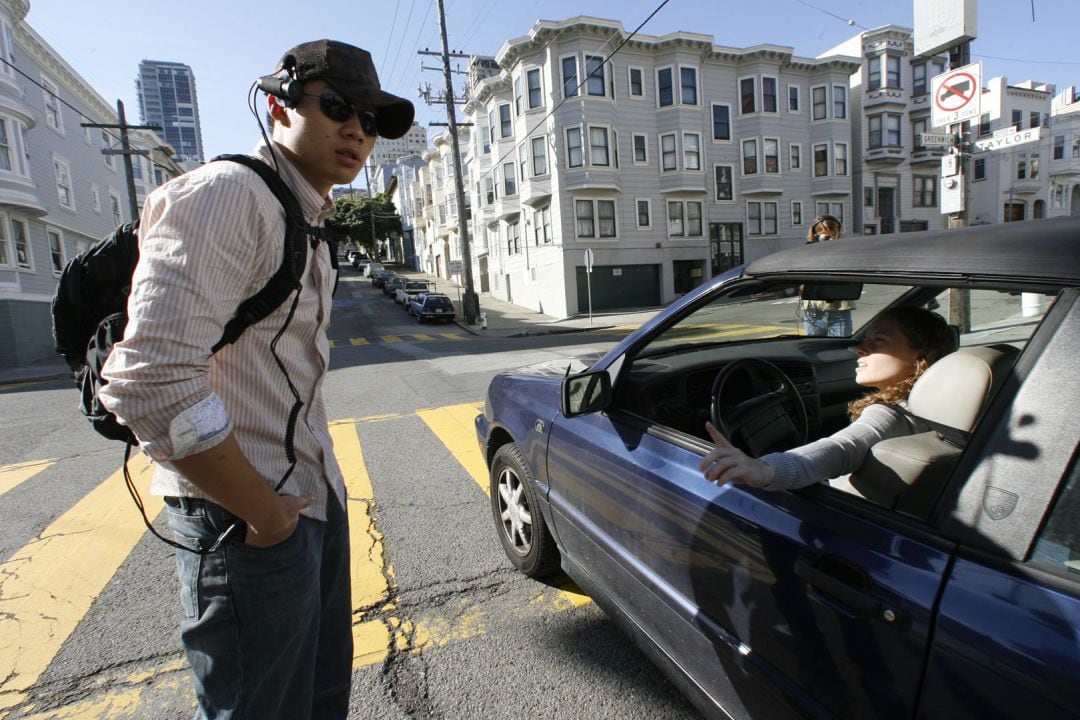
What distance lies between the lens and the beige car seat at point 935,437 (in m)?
1.47

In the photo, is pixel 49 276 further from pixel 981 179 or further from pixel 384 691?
pixel 981 179

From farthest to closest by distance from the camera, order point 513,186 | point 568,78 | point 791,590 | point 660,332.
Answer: point 513,186, point 568,78, point 660,332, point 791,590

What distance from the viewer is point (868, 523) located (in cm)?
136

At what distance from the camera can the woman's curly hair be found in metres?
1.91

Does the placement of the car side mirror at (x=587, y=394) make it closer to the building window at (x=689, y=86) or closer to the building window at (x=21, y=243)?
the building window at (x=21, y=243)

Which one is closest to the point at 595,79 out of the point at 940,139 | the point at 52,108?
the point at 940,139

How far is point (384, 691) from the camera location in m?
2.33

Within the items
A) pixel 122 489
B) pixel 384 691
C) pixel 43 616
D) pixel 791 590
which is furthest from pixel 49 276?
pixel 791 590

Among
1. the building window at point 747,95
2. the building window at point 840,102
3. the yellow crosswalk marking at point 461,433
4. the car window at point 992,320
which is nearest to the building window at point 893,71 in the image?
the building window at point 840,102

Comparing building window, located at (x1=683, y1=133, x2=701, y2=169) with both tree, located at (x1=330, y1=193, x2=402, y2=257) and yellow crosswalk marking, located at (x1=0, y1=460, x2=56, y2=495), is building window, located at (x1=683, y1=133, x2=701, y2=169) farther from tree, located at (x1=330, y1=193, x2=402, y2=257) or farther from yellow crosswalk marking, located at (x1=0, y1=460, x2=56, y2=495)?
tree, located at (x1=330, y1=193, x2=402, y2=257)

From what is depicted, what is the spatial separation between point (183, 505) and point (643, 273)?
28.2 metres

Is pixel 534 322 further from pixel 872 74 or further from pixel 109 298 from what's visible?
pixel 872 74

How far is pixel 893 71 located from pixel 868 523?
42.2 metres

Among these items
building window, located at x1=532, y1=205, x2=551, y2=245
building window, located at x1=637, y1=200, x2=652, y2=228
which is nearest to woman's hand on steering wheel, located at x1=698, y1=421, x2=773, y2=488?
building window, located at x1=532, y1=205, x2=551, y2=245
